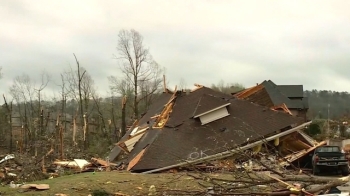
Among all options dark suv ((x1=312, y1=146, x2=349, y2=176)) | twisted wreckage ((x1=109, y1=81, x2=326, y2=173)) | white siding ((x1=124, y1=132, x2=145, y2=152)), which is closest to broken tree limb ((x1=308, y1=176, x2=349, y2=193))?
twisted wreckage ((x1=109, y1=81, x2=326, y2=173))

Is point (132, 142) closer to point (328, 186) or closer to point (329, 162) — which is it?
point (329, 162)

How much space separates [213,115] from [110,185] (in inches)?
289

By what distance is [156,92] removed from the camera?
46.2m

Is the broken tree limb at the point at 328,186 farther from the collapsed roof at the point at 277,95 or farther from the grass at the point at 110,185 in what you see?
the collapsed roof at the point at 277,95

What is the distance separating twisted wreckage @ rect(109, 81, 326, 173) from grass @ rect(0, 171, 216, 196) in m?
2.33

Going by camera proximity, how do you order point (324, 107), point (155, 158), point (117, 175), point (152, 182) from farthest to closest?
point (324, 107)
point (155, 158)
point (117, 175)
point (152, 182)

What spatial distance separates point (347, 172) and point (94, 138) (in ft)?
79.1

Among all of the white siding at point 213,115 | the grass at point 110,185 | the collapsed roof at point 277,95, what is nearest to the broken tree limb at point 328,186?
the grass at point 110,185

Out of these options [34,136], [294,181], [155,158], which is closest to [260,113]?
[155,158]

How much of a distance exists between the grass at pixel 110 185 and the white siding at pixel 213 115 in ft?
15.8

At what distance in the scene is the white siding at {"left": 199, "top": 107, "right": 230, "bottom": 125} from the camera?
1694 cm

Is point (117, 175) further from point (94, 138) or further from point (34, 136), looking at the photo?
point (94, 138)

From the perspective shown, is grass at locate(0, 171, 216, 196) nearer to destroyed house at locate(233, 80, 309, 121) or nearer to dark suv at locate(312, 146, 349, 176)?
dark suv at locate(312, 146, 349, 176)

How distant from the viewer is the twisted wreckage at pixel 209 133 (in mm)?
14727
